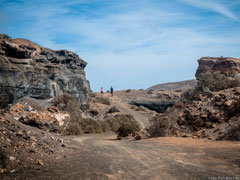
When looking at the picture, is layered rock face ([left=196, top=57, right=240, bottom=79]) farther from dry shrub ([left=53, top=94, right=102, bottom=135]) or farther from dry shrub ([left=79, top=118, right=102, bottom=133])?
dry shrub ([left=53, top=94, right=102, bottom=135])

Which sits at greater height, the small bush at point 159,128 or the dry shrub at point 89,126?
the small bush at point 159,128

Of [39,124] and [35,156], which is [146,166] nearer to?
[35,156]

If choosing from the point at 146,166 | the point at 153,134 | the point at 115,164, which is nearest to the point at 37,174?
the point at 115,164

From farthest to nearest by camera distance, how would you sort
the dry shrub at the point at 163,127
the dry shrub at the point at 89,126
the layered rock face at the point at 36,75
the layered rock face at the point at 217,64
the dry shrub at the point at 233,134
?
the layered rock face at the point at 217,64, the dry shrub at the point at 89,126, the layered rock face at the point at 36,75, the dry shrub at the point at 163,127, the dry shrub at the point at 233,134

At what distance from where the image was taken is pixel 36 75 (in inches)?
931

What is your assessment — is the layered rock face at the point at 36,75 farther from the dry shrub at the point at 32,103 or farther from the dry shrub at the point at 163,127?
the dry shrub at the point at 163,127

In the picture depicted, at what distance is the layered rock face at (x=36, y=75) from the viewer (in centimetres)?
2078

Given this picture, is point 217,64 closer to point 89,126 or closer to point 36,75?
point 89,126

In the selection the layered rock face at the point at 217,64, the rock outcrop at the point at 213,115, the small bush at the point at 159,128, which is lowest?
the small bush at the point at 159,128

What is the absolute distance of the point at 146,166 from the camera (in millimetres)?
5785

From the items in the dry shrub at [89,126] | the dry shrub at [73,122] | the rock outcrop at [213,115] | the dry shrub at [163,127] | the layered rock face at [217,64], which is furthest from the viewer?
the layered rock face at [217,64]

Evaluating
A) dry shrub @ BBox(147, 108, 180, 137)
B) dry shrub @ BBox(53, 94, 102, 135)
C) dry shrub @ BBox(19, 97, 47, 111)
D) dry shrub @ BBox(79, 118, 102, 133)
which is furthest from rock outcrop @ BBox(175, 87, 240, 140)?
dry shrub @ BBox(19, 97, 47, 111)

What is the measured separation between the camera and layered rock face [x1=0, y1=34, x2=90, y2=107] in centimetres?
2078

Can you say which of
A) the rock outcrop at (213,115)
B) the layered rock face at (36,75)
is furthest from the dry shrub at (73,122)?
the rock outcrop at (213,115)
